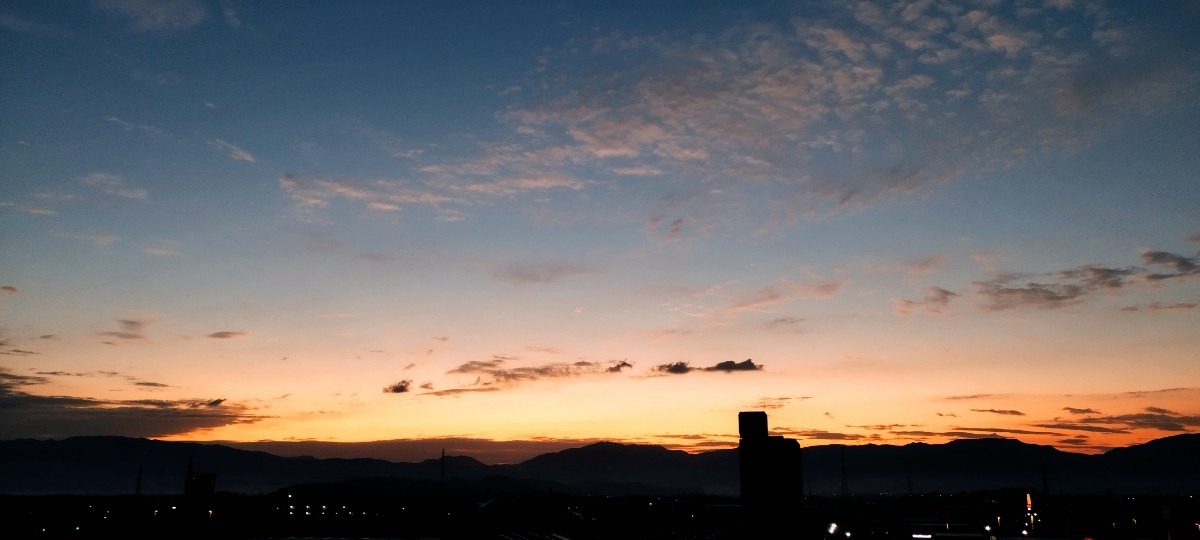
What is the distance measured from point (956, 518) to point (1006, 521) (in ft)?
30.3

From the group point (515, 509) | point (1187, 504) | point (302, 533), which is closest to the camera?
point (515, 509)

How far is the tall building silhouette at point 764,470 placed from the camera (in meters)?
22.2

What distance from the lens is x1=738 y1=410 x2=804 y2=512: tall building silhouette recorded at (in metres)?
22.2

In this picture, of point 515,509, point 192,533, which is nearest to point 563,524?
point 515,509

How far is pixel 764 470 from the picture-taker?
22.2m

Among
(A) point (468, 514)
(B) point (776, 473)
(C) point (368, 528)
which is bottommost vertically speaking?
(C) point (368, 528)

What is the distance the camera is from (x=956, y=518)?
125m

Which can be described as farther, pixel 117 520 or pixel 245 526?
pixel 245 526

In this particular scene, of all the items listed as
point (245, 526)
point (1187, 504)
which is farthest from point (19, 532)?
point (1187, 504)

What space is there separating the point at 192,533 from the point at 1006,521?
374ft

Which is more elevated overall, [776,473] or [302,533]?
[776,473]

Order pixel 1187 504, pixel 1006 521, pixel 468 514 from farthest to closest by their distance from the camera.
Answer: pixel 1187 504
pixel 1006 521
pixel 468 514

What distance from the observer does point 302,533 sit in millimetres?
167625

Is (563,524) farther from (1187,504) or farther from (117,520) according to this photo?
(1187,504)
